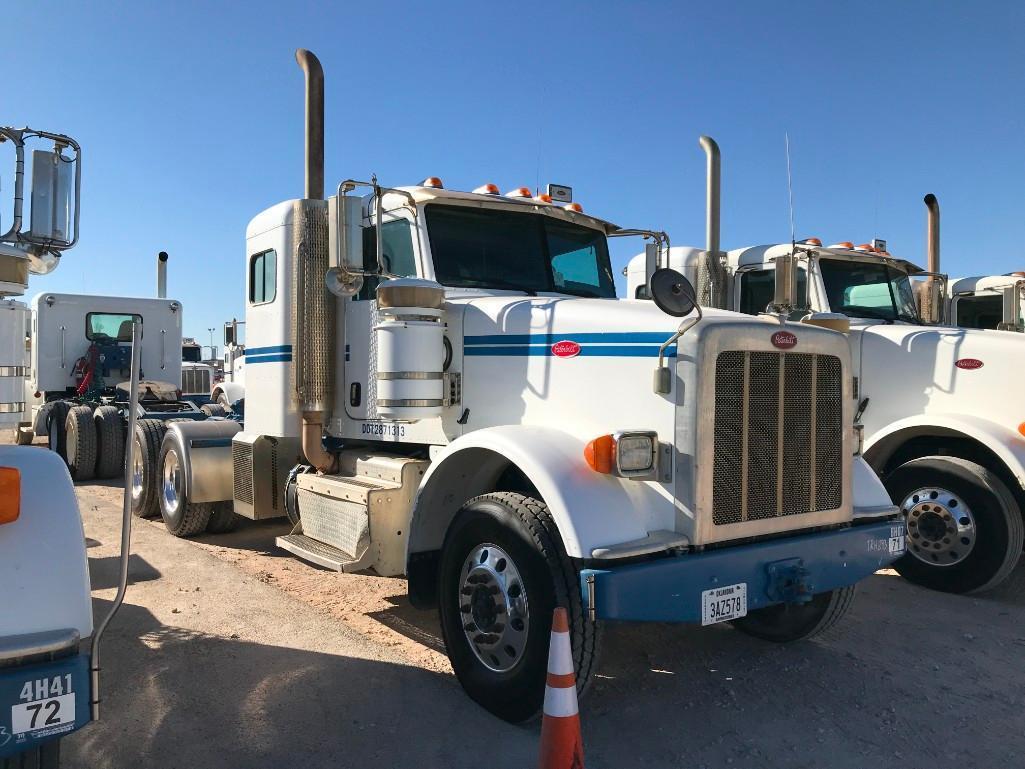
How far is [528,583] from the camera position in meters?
3.40

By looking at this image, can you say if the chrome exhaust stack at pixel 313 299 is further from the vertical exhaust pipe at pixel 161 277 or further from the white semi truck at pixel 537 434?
the vertical exhaust pipe at pixel 161 277

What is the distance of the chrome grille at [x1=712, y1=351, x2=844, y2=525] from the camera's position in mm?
3469

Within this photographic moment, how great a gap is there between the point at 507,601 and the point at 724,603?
922 millimetres

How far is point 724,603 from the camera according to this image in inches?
132

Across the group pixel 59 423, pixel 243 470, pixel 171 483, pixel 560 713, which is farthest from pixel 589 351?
pixel 59 423

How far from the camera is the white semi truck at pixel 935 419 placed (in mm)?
5586

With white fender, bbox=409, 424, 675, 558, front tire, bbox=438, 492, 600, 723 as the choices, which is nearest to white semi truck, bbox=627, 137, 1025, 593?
white fender, bbox=409, 424, 675, 558

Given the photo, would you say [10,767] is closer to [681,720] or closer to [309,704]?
[309,704]

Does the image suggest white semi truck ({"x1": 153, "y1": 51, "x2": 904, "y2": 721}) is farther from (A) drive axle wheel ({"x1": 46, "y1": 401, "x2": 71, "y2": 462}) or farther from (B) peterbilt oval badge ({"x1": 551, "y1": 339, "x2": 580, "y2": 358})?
(A) drive axle wheel ({"x1": 46, "y1": 401, "x2": 71, "y2": 462})

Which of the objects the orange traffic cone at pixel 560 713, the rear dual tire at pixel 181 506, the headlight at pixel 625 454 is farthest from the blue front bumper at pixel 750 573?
the rear dual tire at pixel 181 506

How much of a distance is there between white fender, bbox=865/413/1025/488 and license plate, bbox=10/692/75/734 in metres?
5.50

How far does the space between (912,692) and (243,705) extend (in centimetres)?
323

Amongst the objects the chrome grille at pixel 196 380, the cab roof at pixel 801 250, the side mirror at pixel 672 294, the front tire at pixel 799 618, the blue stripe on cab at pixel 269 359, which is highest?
the cab roof at pixel 801 250

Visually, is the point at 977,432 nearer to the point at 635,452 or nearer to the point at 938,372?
the point at 938,372
